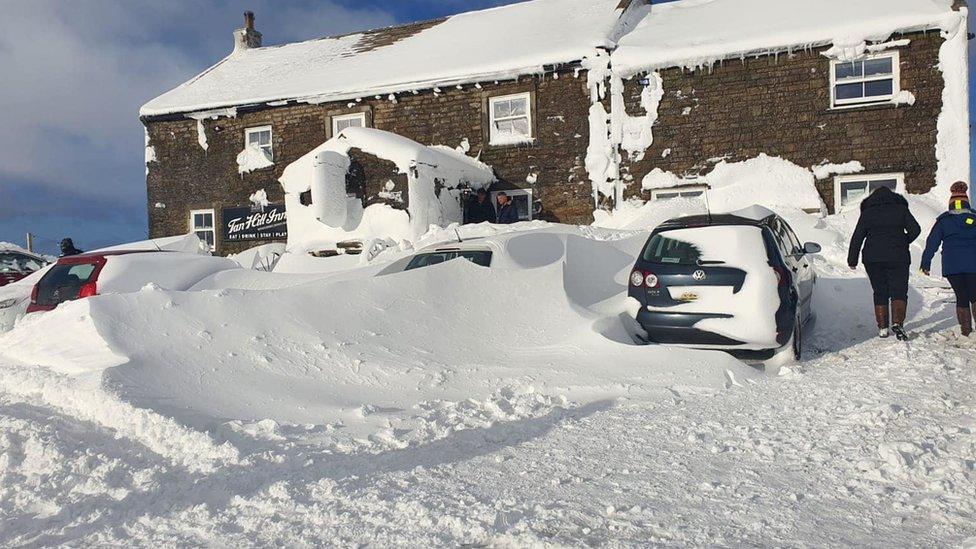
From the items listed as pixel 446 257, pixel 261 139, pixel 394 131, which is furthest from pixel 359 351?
pixel 261 139

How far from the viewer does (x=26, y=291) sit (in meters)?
9.10

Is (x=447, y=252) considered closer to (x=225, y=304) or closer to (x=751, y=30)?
(x=225, y=304)

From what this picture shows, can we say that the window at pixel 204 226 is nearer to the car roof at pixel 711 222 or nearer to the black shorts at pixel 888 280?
the car roof at pixel 711 222

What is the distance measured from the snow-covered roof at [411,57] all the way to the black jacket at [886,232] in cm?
939

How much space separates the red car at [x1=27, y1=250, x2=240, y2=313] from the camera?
8328 millimetres

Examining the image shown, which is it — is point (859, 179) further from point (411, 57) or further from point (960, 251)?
point (411, 57)

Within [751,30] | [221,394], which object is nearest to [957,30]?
[751,30]

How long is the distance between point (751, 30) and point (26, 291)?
14.3 metres

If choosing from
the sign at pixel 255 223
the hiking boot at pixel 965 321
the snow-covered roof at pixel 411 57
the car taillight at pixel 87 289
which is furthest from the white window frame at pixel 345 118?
the hiking boot at pixel 965 321

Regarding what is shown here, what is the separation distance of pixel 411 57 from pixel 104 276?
39.1ft

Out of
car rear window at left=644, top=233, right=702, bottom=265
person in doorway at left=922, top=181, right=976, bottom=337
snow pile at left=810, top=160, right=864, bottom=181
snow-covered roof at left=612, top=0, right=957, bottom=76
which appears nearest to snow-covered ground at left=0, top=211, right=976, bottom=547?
person in doorway at left=922, top=181, right=976, bottom=337

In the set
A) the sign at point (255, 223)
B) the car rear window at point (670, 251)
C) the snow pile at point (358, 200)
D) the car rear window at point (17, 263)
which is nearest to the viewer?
the car rear window at point (670, 251)

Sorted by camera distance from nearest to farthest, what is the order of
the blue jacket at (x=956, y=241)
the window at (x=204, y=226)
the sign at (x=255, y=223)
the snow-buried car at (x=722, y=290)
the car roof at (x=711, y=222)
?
the snow-buried car at (x=722, y=290), the car roof at (x=711, y=222), the blue jacket at (x=956, y=241), the sign at (x=255, y=223), the window at (x=204, y=226)

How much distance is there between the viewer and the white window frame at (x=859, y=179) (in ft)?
44.6
